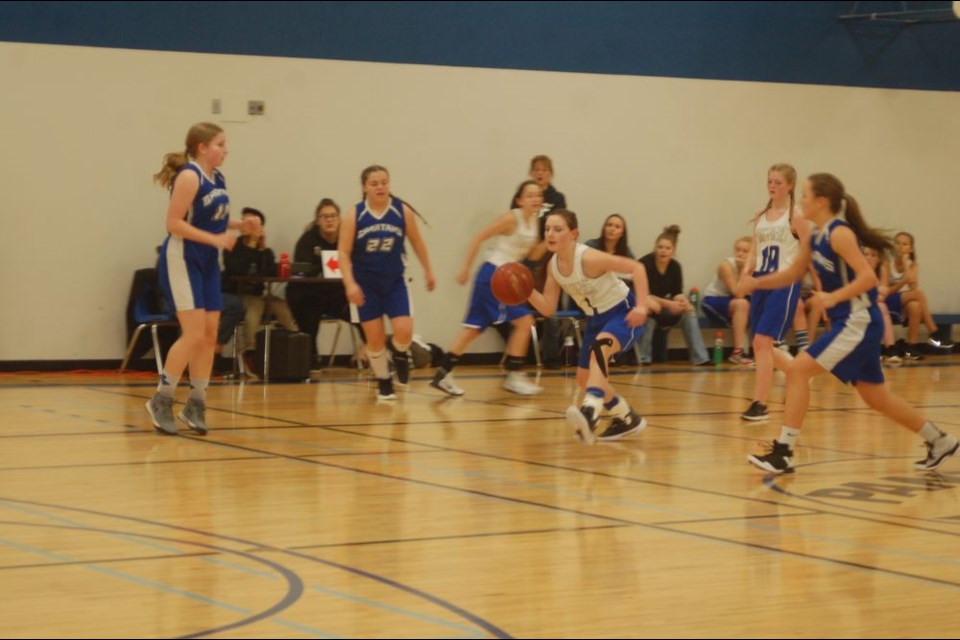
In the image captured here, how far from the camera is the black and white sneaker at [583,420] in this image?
7.92 metres

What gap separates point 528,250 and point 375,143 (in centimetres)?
348

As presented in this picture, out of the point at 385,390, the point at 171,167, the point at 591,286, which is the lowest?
the point at 385,390

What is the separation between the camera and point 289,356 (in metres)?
12.1

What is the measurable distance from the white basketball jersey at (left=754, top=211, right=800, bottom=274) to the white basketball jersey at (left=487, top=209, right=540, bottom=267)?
2.14 m

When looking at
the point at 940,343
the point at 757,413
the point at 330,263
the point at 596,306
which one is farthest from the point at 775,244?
the point at 940,343

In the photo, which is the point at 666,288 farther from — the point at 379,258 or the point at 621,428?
the point at 621,428

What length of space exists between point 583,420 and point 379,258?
9.27ft

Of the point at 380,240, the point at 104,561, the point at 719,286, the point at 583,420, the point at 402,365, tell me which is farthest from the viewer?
the point at 719,286

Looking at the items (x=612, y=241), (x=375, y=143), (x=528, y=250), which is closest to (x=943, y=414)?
(x=528, y=250)

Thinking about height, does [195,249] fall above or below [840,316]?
above

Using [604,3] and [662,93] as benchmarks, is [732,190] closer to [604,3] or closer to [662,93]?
[662,93]

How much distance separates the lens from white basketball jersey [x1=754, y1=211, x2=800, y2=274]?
9227mm

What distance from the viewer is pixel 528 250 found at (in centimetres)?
1105

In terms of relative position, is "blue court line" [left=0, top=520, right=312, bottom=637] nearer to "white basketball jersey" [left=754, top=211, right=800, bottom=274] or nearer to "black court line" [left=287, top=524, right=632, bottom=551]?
"black court line" [left=287, top=524, right=632, bottom=551]
